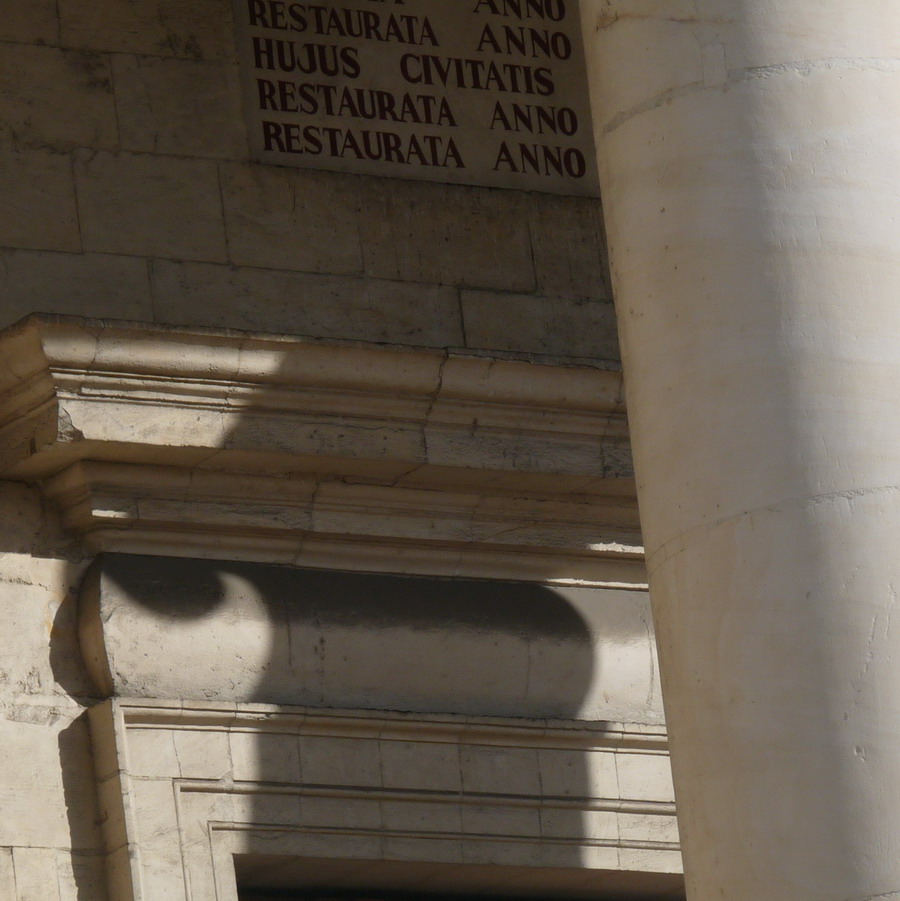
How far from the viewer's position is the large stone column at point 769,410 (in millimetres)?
6406

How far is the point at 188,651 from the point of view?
904cm

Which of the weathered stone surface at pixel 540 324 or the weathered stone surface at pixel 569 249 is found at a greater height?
the weathered stone surface at pixel 569 249

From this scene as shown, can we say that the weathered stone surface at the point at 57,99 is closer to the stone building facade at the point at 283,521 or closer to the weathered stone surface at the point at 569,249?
the stone building facade at the point at 283,521

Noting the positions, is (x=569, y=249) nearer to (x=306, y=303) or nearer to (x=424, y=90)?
(x=424, y=90)

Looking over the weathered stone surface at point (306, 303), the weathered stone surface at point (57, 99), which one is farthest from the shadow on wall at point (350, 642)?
the weathered stone surface at point (57, 99)

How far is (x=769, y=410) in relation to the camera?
6.75 m

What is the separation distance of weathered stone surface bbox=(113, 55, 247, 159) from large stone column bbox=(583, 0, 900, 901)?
2.96m

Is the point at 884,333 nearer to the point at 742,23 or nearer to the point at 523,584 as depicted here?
the point at 742,23

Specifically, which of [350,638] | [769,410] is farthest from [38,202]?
[769,410]

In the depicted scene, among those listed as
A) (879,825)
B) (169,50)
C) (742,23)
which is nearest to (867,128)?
(742,23)

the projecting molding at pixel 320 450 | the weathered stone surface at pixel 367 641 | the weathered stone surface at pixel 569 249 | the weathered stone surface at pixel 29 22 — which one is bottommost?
the weathered stone surface at pixel 367 641

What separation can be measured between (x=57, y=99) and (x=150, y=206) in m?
0.57

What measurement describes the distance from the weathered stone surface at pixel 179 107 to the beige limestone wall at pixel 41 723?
1.63 metres

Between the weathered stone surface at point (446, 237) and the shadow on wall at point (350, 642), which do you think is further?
the weathered stone surface at point (446, 237)
